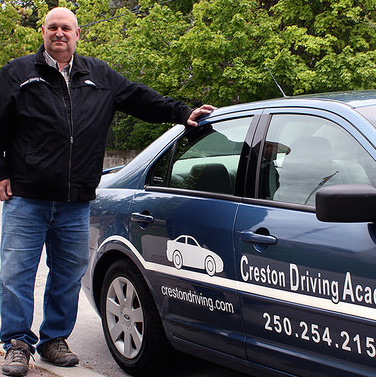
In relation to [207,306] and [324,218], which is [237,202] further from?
[324,218]

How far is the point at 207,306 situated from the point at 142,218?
0.75 metres

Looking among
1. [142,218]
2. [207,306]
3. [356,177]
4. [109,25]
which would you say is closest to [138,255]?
[142,218]

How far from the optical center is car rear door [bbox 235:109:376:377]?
265 cm

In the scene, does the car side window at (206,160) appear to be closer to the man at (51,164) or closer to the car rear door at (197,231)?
the car rear door at (197,231)

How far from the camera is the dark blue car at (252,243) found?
2693 millimetres

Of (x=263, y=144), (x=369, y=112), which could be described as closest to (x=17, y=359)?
(x=263, y=144)

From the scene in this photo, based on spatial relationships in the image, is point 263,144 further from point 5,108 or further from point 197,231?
point 5,108

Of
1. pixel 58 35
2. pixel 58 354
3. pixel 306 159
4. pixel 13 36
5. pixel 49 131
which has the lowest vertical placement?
pixel 58 354

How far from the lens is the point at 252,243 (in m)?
3.14

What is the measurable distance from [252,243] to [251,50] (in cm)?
1723

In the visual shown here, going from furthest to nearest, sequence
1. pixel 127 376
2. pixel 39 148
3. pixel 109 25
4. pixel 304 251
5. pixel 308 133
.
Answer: pixel 109 25, pixel 127 376, pixel 39 148, pixel 308 133, pixel 304 251

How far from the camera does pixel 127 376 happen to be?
14.0 feet

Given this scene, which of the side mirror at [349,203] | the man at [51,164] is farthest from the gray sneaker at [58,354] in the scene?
the side mirror at [349,203]

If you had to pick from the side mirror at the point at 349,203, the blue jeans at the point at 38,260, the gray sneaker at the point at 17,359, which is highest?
the side mirror at the point at 349,203
